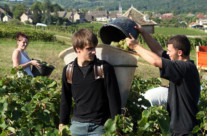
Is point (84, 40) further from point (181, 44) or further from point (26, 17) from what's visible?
point (26, 17)

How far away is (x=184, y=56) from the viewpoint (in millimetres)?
2666

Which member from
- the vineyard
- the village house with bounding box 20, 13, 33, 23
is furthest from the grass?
the village house with bounding box 20, 13, 33, 23

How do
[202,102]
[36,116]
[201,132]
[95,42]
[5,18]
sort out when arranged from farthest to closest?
[5,18] < [202,102] < [201,132] < [36,116] < [95,42]

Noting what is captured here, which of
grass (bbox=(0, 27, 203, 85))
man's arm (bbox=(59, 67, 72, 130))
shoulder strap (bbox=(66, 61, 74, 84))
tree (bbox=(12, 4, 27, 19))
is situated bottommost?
grass (bbox=(0, 27, 203, 85))

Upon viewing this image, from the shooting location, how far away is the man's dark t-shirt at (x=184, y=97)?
8.11 ft

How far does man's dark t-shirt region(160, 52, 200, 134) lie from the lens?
8.11 ft

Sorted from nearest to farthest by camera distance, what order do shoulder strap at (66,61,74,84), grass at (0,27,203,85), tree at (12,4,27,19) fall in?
1. shoulder strap at (66,61,74,84)
2. grass at (0,27,203,85)
3. tree at (12,4,27,19)

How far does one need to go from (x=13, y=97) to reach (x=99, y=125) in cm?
85

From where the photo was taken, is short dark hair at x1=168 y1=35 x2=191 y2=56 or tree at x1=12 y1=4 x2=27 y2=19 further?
tree at x1=12 y1=4 x2=27 y2=19

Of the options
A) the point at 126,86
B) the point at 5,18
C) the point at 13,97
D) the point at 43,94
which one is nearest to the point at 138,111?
the point at 126,86

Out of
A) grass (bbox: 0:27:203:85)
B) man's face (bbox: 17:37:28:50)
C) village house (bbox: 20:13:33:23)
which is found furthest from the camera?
village house (bbox: 20:13:33:23)

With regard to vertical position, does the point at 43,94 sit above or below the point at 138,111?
above

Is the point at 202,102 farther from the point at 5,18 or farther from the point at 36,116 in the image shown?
the point at 5,18

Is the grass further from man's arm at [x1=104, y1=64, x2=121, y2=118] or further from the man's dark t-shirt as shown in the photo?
man's arm at [x1=104, y1=64, x2=121, y2=118]
